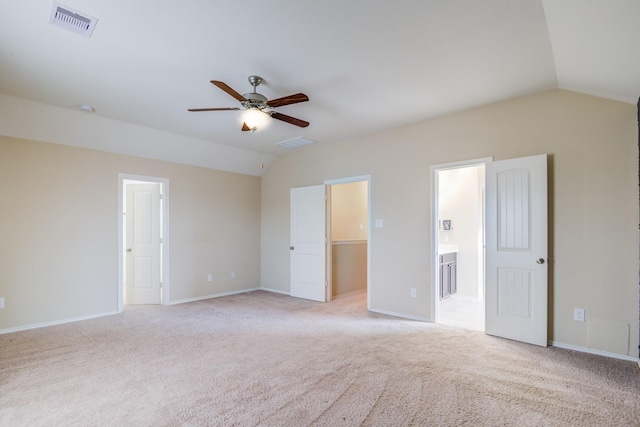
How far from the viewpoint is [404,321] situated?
4191mm

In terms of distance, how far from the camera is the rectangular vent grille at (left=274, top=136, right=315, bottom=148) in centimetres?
A: 511

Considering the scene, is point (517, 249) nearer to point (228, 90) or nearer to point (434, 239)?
point (434, 239)

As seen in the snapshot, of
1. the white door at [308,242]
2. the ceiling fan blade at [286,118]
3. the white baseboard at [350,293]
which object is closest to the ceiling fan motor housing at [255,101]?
the ceiling fan blade at [286,118]

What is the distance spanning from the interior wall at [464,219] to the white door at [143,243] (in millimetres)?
5011

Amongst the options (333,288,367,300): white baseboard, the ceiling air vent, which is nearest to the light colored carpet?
(333,288,367,300): white baseboard

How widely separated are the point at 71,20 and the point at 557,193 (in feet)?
14.9

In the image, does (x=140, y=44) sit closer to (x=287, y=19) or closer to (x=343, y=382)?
(x=287, y=19)

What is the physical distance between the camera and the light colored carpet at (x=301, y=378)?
2102 millimetres

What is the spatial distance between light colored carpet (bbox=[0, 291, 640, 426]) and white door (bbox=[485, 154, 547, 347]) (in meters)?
0.25

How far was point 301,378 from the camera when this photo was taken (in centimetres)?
261

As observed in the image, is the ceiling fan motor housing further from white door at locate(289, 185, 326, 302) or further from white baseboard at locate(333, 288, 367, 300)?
white baseboard at locate(333, 288, 367, 300)

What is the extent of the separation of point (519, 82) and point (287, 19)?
2408 millimetres

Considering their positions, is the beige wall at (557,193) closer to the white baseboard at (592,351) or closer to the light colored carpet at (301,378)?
the white baseboard at (592,351)

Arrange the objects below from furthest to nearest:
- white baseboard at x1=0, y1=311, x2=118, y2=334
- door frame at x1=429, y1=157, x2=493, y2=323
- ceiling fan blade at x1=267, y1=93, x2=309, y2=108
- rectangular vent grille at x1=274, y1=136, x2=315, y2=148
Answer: rectangular vent grille at x1=274, y1=136, x2=315, y2=148
door frame at x1=429, y1=157, x2=493, y2=323
white baseboard at x1=0, y1=311, x2=118, y2=334
ceiling fan blade at x1=267, y1=93, x2=309, y2=108
